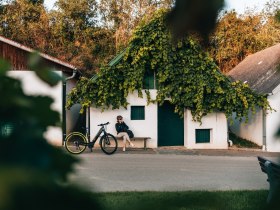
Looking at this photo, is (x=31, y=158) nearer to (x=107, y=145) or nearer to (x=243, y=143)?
(x=107, y=145)

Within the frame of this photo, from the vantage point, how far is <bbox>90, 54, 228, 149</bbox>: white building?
15898mm

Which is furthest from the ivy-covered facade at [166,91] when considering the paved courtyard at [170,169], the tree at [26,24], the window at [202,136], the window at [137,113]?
the tree at [26,24]

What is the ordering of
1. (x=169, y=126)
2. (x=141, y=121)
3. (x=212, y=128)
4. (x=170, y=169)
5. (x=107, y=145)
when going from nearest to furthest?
(x=170, y=169)
(x=107, y=145)
(x=141, y=121)
(x=212, y=128)
(x=169, y=126)

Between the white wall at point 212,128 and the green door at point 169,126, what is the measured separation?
1.14ft

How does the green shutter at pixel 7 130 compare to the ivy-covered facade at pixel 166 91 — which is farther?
the ivy-covered facade at pixel 166 91

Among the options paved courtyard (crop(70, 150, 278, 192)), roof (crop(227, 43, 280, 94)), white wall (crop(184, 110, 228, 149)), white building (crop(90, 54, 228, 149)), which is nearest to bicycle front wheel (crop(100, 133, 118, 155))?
paved courtyard (crop(70, 150, 278, 192))

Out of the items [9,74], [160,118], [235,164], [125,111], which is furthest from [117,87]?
[9,74]

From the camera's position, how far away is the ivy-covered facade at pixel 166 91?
1556 centimetres

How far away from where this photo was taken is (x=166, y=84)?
635 inches

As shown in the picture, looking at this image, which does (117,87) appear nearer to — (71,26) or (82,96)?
(82,96)

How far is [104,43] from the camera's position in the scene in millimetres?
31625

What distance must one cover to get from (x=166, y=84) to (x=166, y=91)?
1.14 ft

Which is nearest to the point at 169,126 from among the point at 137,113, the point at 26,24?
the point at 137,113

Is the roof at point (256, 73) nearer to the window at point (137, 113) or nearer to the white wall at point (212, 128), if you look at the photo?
the white wall at point (212, 128)
